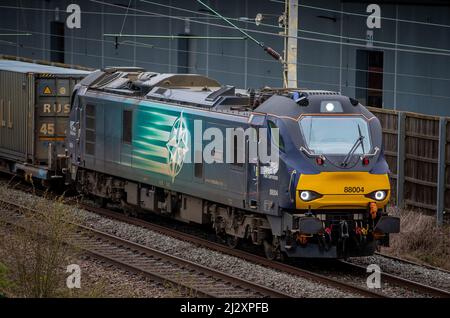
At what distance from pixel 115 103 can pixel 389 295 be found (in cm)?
881

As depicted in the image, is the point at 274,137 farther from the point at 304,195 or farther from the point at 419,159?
the point at 419,159

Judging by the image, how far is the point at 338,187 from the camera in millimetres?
17031

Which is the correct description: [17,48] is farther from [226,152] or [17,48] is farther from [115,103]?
[226,152]

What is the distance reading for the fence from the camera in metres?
22.0

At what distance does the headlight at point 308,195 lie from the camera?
1689cm

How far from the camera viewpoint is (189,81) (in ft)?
71.6

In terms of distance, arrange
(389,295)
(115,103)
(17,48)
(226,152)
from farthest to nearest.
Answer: (17,48) → (115,103) → (226,152) → (389,295)

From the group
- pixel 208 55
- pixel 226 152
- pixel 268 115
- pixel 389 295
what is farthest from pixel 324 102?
pixel 208 55

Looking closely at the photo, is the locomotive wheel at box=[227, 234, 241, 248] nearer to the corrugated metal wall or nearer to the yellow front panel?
the yellow front panel

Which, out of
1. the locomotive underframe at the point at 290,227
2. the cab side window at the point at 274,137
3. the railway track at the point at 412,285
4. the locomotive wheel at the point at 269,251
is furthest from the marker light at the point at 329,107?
the railway track at the point at 412,285

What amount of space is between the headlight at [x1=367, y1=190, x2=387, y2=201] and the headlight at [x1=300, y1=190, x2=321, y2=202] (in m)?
0.95

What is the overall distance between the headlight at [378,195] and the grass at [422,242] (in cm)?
292

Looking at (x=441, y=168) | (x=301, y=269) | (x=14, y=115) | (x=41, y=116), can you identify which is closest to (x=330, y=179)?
(x=301, y=269)

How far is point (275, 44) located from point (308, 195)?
17767mm
